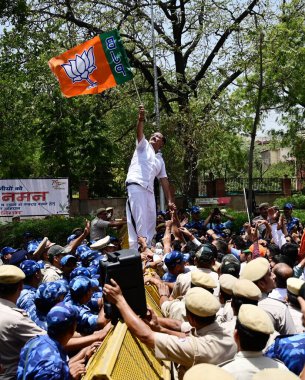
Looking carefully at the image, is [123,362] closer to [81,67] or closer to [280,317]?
[280,317]

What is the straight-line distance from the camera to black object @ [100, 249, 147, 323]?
11.6 feet

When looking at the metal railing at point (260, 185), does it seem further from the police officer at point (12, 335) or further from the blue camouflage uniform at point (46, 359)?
the blue camouflage uniform at point (46, 359)

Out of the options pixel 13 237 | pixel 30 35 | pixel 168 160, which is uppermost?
pixel 30 35

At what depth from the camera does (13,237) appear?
15281 mm

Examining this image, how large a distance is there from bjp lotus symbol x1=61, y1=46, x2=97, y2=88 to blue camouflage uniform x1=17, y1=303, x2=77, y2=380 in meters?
7.58

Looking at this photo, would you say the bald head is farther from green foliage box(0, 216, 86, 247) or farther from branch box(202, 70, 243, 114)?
branch box(202, 70, 243, 114)

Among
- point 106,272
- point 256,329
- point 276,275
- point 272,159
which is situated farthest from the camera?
point 272,159

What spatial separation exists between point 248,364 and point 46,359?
3.59 ft

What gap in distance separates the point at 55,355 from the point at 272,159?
67998 millimetres

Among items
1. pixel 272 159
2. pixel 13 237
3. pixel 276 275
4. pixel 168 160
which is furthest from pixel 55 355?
pixel 272 159

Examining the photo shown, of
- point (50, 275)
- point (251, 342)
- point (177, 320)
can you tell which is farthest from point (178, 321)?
point (50, 275)

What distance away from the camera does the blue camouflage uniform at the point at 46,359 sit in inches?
114

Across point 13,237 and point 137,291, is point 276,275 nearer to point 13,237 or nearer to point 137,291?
point 137,291

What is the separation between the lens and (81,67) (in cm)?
1026
